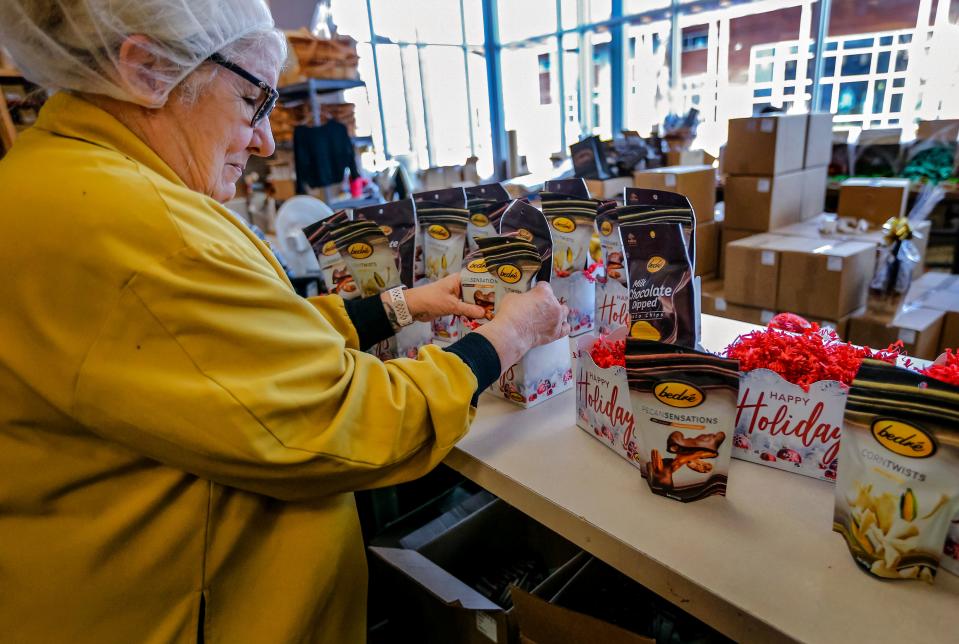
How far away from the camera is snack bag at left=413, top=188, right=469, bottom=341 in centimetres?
140

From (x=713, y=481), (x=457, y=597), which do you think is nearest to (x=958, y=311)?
(x=713, y=481)

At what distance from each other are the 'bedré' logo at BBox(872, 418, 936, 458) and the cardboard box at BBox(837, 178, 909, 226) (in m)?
2.82

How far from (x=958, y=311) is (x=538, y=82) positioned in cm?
758

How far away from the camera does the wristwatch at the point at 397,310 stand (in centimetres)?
127

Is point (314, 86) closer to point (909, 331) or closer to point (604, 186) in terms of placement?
point (604, 186)

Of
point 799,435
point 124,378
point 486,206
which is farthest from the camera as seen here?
point 486,206

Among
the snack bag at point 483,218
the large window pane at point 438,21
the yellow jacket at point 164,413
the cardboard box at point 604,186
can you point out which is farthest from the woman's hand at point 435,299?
the large window pane at point 438,21

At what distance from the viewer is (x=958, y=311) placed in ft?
7.72

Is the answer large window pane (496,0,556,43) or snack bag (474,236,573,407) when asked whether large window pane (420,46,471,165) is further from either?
snack bag (474,236,573,407)

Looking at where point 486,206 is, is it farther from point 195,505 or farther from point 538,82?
point 538,82

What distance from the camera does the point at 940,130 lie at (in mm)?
4320

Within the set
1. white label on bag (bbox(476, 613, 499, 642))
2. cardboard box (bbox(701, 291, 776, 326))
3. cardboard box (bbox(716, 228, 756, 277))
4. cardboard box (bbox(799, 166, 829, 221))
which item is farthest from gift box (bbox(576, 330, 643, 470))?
cardboard box (bbox(799, 166, 829, 221))

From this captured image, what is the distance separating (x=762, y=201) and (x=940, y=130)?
2533mm

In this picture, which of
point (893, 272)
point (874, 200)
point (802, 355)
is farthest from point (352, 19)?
point (802, 355)
